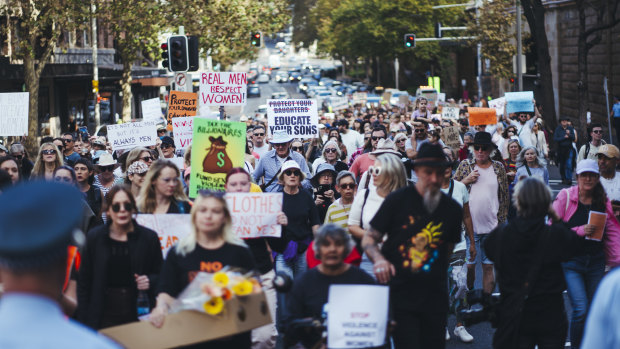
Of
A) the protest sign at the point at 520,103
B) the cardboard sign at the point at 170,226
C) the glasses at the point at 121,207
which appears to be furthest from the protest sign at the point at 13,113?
the protest sign at the point at 520,103

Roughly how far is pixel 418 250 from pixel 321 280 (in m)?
0.67

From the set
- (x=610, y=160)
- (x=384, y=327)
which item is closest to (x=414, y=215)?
(x=384, y=327)

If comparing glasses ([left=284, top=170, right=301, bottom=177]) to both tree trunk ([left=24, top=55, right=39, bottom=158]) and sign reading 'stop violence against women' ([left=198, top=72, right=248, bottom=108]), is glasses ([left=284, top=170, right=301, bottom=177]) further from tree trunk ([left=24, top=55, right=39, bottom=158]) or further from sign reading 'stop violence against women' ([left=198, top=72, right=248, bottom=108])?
tree trunk ([left=24, top=55, right=39, bottom=158])

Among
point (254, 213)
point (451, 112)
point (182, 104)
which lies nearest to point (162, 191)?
point (254, 213)

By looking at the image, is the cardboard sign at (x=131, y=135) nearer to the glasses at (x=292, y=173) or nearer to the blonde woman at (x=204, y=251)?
the glasses at (x=292, y=173)

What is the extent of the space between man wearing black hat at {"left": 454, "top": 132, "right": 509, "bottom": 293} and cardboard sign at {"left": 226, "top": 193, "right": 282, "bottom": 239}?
261 cm

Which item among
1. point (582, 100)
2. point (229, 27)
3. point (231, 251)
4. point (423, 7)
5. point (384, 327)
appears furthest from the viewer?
point (423, 7)

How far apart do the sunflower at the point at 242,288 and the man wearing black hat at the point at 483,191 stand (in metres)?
4.76

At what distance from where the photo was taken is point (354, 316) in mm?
5324

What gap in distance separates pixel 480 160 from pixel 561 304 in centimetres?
387

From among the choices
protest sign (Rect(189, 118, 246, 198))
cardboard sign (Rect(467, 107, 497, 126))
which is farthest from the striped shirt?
cardboard sign (Rect(467, 107, 497, 126))

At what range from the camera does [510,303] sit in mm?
6082

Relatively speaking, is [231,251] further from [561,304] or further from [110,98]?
[110,98]

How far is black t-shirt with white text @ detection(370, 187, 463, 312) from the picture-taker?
580 centimetres
